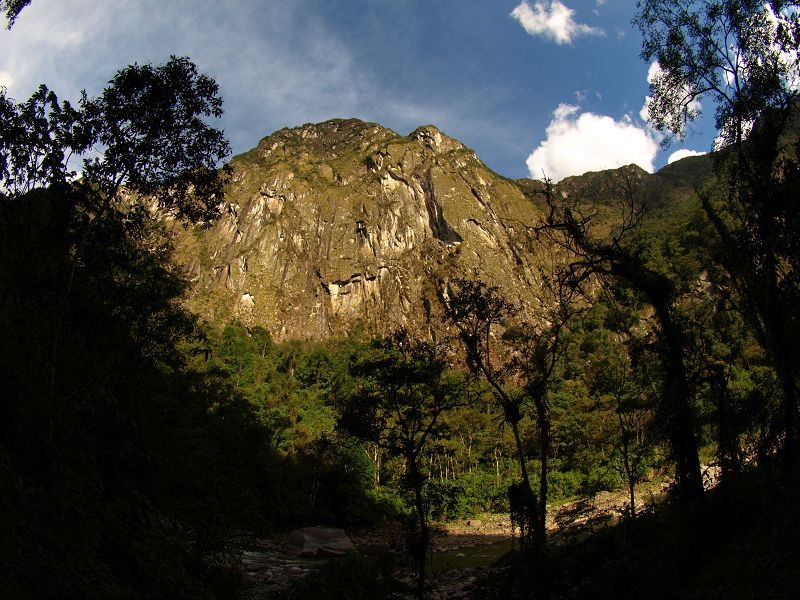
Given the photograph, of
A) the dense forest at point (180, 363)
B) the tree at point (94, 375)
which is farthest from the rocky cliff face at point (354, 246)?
the tree at point (94, 375)

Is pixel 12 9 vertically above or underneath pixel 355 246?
underneath

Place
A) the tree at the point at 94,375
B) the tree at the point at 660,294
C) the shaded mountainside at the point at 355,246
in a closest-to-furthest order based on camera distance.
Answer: the tree at the point at 94,375
the tree at the point at 660,294
the shaded mountainside at the point at 355,246

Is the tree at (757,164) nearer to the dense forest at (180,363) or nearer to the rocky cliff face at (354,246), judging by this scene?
the dense forest at (180,363)

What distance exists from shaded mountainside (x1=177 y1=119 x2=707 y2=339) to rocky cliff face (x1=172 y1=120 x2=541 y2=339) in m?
0.22

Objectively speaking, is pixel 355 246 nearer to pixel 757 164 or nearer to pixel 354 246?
pixel 354 246

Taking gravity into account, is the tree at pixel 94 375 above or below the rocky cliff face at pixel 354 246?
below

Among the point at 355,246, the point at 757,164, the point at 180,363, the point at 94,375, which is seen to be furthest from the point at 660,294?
the point at 355,246

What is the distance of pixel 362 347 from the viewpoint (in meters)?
87.1

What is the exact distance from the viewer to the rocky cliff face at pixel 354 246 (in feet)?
309

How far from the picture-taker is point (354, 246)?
102 m

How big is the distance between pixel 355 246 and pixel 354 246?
203mm

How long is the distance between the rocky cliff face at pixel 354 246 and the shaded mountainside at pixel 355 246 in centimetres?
22

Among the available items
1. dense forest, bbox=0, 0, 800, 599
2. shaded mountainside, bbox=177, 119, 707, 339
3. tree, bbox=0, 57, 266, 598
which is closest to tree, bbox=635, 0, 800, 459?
dense forest, bbox=0, 0, 800, 599

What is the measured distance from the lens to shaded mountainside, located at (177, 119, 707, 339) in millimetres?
→ 94188
